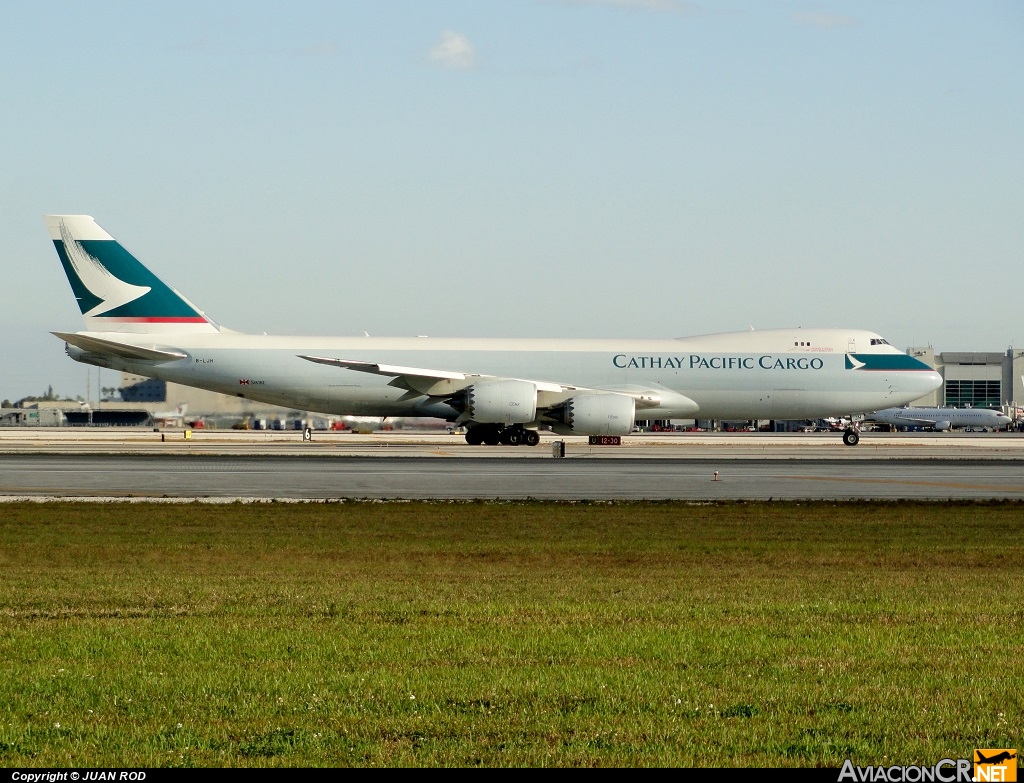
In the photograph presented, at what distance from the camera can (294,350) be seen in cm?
5834

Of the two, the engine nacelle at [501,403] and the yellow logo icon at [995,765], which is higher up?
the engine nacelle at [501,403]

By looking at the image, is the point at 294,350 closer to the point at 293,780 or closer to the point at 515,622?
the point at 515,622

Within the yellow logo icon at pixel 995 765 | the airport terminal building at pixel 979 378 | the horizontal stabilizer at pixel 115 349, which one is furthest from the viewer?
the airport terminal building at pixel 979 378

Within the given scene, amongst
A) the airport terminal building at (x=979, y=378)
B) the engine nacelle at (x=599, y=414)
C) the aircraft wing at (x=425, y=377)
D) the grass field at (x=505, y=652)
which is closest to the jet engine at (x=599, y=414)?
the engine nacelle at (x=599, y=414)

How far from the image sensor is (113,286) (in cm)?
5809

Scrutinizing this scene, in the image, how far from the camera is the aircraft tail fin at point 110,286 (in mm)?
57500

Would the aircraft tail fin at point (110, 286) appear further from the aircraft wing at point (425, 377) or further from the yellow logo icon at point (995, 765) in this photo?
the yellow logo icon at point (995, 765)

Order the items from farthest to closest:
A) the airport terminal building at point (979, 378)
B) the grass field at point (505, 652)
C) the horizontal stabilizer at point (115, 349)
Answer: the airport terminal building at point (979, 378) < the horizontal stabilizer at point (115, 349) < the grass field at point (505, 652)

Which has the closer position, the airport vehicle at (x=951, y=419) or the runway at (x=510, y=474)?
the runway at (x=510, y=474)

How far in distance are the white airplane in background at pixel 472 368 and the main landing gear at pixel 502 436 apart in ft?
0.23

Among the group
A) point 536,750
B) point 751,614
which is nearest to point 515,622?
point 751,614

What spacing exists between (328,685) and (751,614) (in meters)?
4.98

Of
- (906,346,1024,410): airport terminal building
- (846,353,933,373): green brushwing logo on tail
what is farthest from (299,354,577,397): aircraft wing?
(906,346,1024,410): airport terminal building

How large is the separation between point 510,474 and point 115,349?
85.7ft
